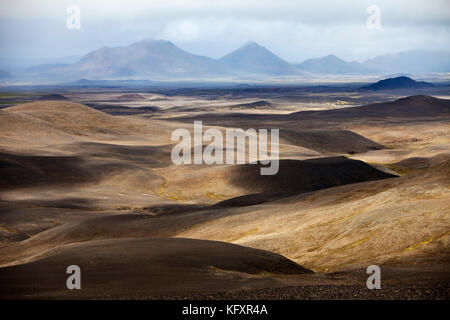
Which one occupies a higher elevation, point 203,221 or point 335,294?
point 335,294

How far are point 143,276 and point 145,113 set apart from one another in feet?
424

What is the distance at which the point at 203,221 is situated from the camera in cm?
2753

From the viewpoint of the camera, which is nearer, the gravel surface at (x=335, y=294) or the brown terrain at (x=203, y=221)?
the gravel surface at (x=335, y=294)

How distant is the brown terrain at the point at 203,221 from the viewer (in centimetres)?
1251

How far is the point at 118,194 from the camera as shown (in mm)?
43688

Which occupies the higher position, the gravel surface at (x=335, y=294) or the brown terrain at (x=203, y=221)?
the gravel surface at (x=335, y=294)

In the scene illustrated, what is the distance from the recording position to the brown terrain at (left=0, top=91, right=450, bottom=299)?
12.5 m

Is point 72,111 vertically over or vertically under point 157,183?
over

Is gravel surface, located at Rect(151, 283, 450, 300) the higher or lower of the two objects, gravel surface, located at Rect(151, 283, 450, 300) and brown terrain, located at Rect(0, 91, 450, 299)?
the higher

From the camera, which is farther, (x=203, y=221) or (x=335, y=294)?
(x=203, y=221)

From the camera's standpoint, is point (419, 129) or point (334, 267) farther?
point (419, 129)

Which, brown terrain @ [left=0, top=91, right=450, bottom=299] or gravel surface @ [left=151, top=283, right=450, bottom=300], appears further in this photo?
brown terrain @ [left=0, top=91, right=450, bottom=299]
